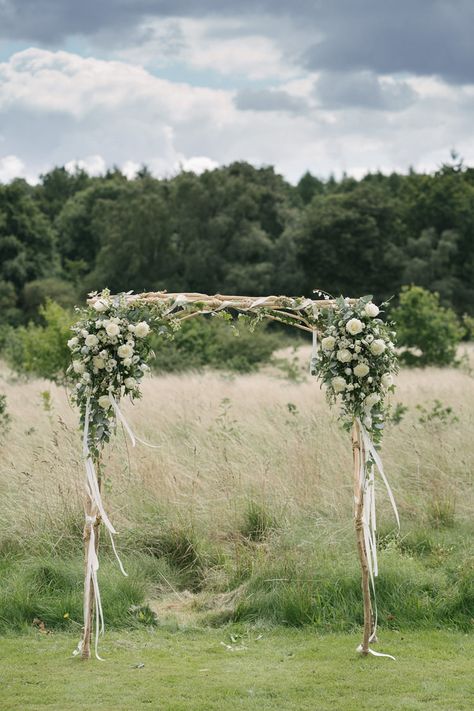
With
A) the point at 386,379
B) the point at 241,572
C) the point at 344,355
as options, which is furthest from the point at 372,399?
the point at 241,572

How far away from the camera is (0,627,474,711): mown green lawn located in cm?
521

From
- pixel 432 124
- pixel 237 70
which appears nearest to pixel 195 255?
pixel 432 124

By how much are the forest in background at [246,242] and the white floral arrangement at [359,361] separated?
99.1 ft

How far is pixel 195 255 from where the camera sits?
37406 mm

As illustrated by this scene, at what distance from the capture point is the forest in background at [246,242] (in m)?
37.5

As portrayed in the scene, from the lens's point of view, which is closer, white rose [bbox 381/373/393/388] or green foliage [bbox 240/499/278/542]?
white rose [bbox 381/373/393/388]

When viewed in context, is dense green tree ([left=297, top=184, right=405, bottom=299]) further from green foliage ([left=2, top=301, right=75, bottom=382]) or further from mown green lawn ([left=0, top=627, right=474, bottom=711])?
mown green lawn ([left=0, top=627, right=474, bottom=711])

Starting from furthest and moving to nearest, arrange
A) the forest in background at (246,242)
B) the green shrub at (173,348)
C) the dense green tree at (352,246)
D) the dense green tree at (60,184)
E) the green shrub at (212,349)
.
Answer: the dense green tree at (60,184)
the dense green tree at (352,246)
the forest in background at (246,242)
the green shrub at (212,349)
the green shrub at (173,348)

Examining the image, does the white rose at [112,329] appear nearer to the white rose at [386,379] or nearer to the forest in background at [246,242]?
the white rose at [386,379]

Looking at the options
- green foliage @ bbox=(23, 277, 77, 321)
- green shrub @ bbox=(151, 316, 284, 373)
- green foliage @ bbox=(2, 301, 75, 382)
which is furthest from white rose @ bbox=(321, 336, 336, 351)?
green foliage @ bbox=(23, 277, 77, 321)

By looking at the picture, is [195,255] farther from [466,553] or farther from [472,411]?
[466,553]

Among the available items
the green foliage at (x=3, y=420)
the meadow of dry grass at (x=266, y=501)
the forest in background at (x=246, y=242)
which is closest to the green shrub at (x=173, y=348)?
the green foliage at (x=3, y=420)

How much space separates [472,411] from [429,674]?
22.6ft

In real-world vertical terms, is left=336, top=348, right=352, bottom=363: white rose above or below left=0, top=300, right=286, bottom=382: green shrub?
above
